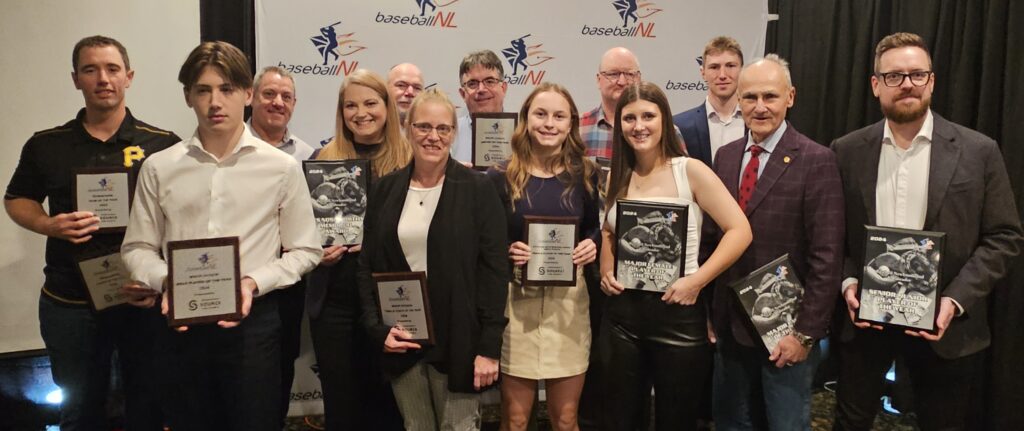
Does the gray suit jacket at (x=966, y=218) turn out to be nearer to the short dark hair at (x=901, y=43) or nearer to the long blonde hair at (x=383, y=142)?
the short dark hair at (x=901, y=43)

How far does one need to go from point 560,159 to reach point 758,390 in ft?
3.83

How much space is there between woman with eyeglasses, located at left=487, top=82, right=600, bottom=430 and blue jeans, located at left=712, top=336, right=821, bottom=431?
1.79 feet

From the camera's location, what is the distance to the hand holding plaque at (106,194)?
263cm

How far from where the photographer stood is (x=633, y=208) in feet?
8.39

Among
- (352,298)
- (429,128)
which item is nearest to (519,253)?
(429,128)

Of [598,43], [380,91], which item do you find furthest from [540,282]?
[598,43]

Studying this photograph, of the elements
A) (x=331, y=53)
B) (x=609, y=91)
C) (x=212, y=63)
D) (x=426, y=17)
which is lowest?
(x=212, y=63)

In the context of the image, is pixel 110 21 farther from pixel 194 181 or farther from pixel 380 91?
pixel 194 181

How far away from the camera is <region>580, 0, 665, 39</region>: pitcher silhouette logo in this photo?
15.3 feet

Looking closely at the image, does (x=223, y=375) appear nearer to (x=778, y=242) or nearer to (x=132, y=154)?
(x=132, y=154)

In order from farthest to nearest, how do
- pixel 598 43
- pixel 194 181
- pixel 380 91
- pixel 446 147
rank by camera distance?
pixel 598 43 < pixel 380 91 < pixel 446 147 < pixel 194 181

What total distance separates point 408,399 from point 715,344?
1.21m

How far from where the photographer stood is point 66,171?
2.76 metres

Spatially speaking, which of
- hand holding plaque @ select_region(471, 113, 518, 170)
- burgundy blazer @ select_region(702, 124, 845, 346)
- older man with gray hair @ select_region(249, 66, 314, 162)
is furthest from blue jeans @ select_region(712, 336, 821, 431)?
older man with gray hair @ select_region(249, 66, 314, 162)
